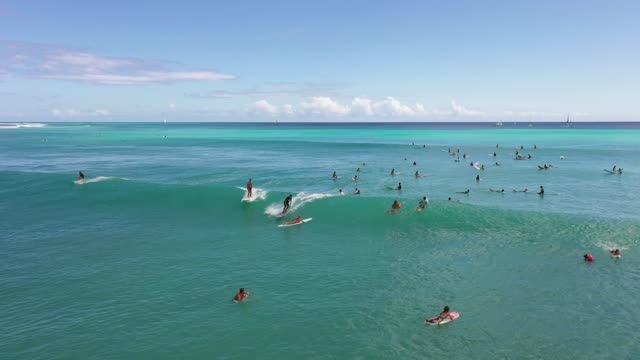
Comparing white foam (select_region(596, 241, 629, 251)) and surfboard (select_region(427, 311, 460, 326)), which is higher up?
white foam (select_region(596, 241, 629, 251))

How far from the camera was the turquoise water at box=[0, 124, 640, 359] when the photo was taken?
17.9 m

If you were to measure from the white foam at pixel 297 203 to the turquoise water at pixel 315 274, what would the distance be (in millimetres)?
394

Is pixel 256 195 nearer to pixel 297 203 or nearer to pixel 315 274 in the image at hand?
pixel 297 203

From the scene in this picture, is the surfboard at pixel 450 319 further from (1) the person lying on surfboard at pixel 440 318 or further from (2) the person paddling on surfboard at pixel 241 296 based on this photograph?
(2) the person paddling on surfboard at pixel 241 296

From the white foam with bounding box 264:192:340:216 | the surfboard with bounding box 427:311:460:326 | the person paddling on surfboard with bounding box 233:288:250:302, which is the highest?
the white foam with bounding box 264:192:340:216

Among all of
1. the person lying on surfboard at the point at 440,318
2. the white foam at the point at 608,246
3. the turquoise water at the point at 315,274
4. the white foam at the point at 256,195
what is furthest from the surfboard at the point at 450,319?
the white foam at the point at 256,195

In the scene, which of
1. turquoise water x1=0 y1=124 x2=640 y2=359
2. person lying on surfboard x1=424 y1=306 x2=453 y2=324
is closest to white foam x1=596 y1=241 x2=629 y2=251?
turquoise water x1=0 y1=124 x2=640 y2=359

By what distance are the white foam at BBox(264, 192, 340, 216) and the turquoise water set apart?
1.29ft

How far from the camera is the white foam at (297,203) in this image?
128 feet

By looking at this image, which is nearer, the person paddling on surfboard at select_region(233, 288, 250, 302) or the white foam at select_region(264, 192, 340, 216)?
the person paddling on surfboard at select_region(233, 288, 250, 302)

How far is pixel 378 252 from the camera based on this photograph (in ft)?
93.8

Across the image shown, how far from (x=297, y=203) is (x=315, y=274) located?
1735cm

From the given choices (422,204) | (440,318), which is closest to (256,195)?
(422,204)

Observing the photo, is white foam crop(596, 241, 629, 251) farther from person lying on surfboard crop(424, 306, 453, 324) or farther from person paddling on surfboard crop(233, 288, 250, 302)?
person paddling on surfboard crop(233, 288, 250, 302)
